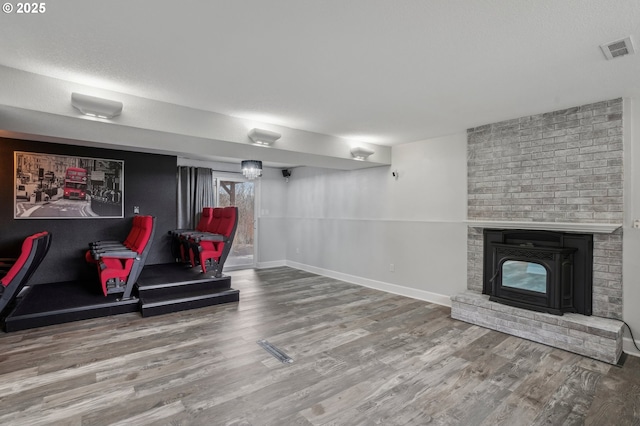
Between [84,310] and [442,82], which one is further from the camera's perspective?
[84,310]

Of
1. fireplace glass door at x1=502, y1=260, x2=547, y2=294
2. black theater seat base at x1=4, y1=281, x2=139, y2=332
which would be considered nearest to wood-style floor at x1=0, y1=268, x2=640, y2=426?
black theater seat base at x1=4, y1=281, x2=139, y2=332

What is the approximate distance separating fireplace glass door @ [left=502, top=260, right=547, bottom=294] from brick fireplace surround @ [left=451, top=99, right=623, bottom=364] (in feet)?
0.91

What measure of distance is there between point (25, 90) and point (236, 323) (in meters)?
2.97

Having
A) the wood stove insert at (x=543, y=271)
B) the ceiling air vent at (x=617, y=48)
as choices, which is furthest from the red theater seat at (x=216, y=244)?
the ceiling air vent at (x=617, y=48)

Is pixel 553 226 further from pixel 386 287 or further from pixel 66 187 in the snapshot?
pixel 66 187

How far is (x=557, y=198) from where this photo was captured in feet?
11.3

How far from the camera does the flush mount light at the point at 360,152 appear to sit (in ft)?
15.4

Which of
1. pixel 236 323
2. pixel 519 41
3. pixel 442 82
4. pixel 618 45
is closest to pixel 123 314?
pixel 236 323

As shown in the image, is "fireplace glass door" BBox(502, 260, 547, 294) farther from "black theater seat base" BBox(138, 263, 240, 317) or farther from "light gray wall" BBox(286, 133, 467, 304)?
"black theater seat base" BBox(138, 263, 240, 317)

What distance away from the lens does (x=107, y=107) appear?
2.76 meters

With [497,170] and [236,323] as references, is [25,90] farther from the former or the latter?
[497,170]

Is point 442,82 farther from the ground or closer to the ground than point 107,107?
farther from the ground

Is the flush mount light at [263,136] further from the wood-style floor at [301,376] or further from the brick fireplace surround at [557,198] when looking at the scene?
the brick fireplace surround at [557,198]

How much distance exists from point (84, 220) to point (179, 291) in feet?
7.04
